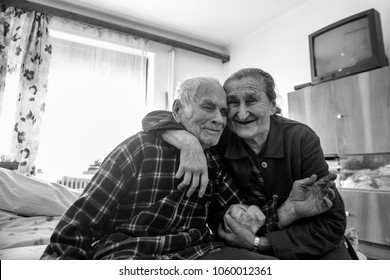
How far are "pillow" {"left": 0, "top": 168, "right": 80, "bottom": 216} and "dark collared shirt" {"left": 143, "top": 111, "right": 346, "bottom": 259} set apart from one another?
731mm

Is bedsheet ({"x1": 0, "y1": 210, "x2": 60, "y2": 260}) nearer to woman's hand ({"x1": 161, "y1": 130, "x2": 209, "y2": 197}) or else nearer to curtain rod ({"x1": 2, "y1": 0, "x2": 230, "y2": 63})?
woman's hand ({"x1": 161, "y1": 130, "x2": 209, "y2": 197})

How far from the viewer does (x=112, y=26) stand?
2.54 metres

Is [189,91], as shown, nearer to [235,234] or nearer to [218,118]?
[218,118]

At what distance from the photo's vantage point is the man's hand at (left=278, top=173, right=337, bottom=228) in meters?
0.72

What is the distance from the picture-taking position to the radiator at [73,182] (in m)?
2.24

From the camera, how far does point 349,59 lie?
1.74 m

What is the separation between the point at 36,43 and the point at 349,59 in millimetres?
2460

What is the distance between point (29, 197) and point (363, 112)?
6.18 feet

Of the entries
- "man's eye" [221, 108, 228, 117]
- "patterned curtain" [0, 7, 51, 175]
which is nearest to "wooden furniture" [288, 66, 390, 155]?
"man's eye" [221, 108, 228, 117]

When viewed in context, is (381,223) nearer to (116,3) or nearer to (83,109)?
(83,109)

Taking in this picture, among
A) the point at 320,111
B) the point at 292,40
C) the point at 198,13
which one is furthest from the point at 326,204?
the point at 198,13

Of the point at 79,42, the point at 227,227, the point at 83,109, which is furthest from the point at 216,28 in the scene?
the point at 227,227

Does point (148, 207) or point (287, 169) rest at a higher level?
point (287, 169)
